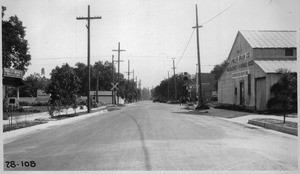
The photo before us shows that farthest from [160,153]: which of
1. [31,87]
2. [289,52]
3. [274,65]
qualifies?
[31,87]

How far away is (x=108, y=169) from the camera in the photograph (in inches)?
269

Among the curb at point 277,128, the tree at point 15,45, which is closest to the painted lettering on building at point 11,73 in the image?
the tree at point 15,45

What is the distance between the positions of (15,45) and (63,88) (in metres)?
24.0

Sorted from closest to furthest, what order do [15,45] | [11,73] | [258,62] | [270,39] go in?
[258,62] < [11,73] < [270,39] < [15,45]

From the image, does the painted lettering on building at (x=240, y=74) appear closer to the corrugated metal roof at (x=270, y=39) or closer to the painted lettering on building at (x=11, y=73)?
the corrugated metal roof at (x=270, y=39)

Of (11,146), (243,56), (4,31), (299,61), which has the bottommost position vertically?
(11,146)

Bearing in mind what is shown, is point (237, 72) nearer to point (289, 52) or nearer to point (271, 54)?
point (271, 54)

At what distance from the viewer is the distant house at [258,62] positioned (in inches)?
1022

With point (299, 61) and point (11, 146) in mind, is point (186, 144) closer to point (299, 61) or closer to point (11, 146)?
point (299, 61)

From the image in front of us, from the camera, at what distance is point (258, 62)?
27297 millimetres

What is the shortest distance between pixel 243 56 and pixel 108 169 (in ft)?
86.8

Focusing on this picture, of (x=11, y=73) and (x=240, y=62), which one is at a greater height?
(x=240, y=62)

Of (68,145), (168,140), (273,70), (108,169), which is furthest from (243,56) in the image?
(108,169)

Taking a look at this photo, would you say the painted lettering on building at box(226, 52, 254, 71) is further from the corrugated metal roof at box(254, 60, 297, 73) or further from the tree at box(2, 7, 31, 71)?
the tree at box(2, 7, 31, 71)
